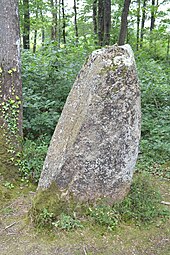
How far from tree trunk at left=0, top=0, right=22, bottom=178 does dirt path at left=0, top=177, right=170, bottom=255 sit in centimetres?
102

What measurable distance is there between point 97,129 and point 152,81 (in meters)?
4.71

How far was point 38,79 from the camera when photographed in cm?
617

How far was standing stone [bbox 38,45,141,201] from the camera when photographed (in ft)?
9.96

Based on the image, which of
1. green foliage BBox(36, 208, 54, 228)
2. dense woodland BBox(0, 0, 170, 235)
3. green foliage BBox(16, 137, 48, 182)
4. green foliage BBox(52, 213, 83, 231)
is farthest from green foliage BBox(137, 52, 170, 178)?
green foliage BBox(36, 208, 54, 228)

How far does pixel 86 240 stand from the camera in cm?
290

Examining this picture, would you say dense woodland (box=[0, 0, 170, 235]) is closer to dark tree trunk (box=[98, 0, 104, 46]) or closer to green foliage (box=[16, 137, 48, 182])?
green foliage (box=[16, 137, 48, 182])

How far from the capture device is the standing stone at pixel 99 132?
3.04 metres

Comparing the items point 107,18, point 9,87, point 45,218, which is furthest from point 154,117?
point 45,218

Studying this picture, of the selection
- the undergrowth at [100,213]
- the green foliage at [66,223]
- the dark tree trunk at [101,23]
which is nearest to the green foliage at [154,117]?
the undergrowth at [100,213]

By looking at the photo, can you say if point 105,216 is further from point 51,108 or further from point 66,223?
point 51,108

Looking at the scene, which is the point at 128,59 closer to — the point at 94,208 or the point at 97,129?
the point at 97,129

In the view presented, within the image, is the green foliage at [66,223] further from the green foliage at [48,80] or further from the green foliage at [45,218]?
the green foliage at [48,80]

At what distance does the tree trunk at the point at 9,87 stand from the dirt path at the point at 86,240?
102 centimetres

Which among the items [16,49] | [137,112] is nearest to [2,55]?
[16,49]
